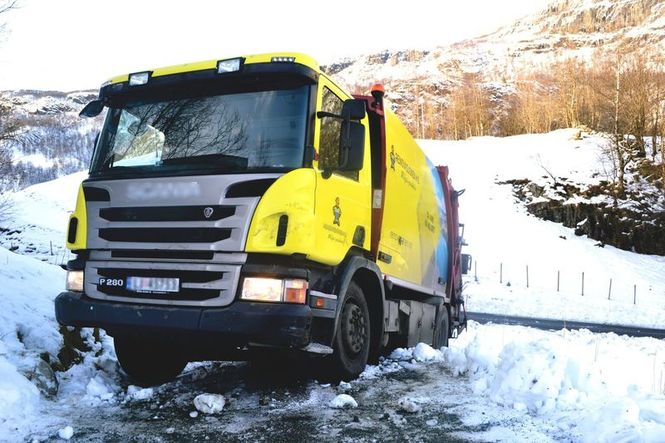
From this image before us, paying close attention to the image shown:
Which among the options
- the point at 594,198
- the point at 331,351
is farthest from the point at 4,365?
the point at 594,198

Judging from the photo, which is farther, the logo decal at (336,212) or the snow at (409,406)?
the logo decal at (336,212)

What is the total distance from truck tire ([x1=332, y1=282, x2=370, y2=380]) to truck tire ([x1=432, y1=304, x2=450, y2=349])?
4.04 metres

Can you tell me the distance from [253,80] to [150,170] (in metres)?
1.24

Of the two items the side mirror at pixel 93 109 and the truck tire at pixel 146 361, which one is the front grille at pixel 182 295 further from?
the side mirror at pixel 93 109

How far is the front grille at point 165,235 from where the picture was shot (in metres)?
4.24

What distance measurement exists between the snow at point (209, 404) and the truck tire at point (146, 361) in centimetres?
97

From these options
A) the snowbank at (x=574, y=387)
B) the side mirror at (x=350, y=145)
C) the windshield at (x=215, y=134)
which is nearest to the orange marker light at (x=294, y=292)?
the windshield at (x=215, y=134)

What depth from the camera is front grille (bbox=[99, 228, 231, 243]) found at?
4242mm

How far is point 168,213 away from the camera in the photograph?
4.38m

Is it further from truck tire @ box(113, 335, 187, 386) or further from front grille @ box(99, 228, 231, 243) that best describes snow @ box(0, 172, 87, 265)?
front grille @ box(99, 228, 231, 243)

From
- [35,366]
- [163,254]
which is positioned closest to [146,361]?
[35,366]

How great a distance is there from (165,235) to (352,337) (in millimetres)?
2190

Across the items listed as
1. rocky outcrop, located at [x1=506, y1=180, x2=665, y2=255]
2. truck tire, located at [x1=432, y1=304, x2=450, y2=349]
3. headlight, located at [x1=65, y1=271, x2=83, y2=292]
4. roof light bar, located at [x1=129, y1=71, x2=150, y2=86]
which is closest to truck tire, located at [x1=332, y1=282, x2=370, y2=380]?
headlight, located at [x1=65, y1=271, x2=83, y2=292]

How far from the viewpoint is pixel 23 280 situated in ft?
24.4
